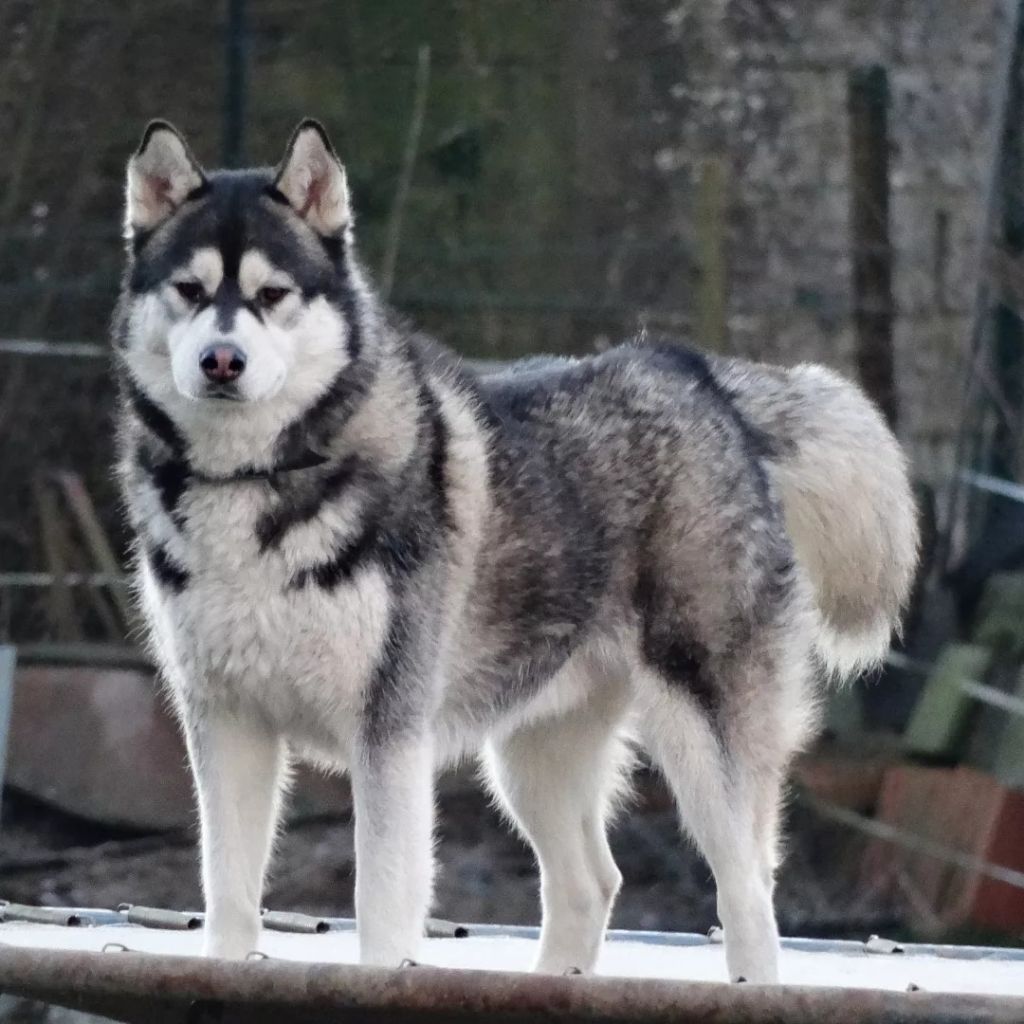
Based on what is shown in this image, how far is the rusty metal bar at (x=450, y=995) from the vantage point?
2.96 metres

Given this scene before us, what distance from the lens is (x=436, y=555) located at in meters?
3.54

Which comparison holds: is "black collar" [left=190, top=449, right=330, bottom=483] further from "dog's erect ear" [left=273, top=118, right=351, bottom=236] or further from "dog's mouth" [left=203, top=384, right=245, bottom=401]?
"dog's erect ear" [left=273, top=118, right=351, bottom=236]

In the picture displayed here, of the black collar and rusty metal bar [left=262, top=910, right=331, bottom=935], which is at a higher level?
the black collar

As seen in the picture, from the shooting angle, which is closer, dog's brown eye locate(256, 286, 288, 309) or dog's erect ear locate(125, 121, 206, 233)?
dog's brown eye locate(256, 286, 288, 309)

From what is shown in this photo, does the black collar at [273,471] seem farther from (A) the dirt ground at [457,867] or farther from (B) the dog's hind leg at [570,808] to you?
(A) the dirt ground at [457,867]

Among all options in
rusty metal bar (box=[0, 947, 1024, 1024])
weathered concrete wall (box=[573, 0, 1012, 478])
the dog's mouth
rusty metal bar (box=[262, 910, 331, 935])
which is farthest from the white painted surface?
weathered concrete wall (box=[573, 0, 1012, 478])

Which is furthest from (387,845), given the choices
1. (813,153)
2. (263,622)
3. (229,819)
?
(813,153)

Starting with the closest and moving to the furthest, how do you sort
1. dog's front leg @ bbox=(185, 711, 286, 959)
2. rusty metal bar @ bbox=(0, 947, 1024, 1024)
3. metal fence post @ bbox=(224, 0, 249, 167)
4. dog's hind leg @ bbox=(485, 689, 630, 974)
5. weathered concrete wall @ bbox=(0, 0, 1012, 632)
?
rusty metal bar @ bbox=(0, 947, 1024, 1024) < dog's front leg @ bbox=(185, 711, 286, 959) < dog's hind leg @ bbox=(485, 689, 630, 974) < metal fence post @ bbox=(224, 0, 249, 167) < weathered concrete wall @ bbox=(0, 0, 1012, 632)

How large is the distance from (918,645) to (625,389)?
249 centimetres

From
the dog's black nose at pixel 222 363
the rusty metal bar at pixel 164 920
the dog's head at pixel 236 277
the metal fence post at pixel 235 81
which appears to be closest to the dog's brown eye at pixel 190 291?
the dog's head at pixel 236 277

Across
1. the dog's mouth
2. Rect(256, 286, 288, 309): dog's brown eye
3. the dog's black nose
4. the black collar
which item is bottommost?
the black collar

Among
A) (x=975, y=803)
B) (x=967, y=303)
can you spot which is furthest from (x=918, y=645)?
(x=967, y=303)

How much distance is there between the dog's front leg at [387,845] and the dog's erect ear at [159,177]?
99cm

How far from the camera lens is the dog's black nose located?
3.29m
